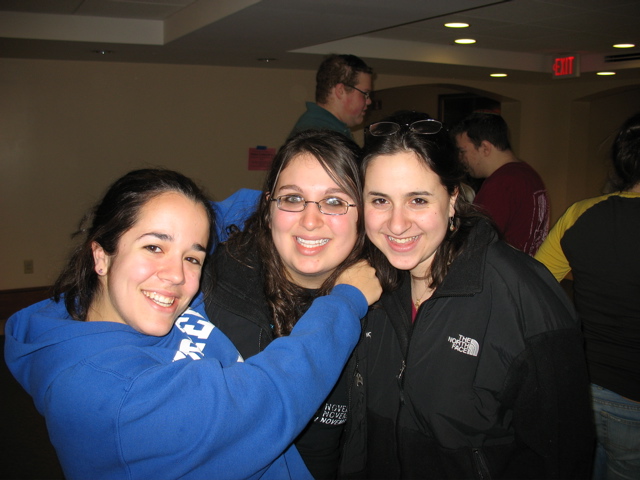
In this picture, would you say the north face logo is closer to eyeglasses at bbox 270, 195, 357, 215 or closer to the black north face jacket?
the black north face jacket

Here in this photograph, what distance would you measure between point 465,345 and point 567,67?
22.4ft

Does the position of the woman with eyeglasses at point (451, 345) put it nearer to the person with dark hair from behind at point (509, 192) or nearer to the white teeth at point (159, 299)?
the white teeth at point (159, 299)

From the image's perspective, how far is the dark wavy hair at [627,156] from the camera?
1968mm

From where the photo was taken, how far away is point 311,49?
5.46 metres

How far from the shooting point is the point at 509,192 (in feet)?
11.1

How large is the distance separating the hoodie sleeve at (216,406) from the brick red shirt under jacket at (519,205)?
2.49 meters

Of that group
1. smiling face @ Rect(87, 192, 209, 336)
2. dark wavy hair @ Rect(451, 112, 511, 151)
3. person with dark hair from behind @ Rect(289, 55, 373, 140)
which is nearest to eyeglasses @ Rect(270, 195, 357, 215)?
smiling face @ Rect(87, 192, 209, 336)

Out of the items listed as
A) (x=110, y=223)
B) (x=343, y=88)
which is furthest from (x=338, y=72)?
(x=110, y=223)

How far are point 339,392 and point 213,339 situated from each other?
19.4 inches

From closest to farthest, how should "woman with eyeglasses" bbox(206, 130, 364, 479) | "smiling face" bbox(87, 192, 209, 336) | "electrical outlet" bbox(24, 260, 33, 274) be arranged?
"smiling face" bbox(87, 192, 209, 336) → "woman with eyeglasses" bbox(206, 130, 364, 479) → "electrical outlet" bbox(24, 260, 33, 274)

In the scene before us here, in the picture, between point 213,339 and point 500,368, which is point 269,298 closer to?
point 213,339

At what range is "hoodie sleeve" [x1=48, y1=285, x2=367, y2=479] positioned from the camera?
3.42 feet

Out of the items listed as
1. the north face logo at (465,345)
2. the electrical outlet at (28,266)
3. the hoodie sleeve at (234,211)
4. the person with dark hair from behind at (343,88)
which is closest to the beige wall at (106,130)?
the electrical outlet at (28,266)

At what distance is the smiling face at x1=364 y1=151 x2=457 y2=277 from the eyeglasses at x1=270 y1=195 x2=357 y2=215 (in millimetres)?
121
